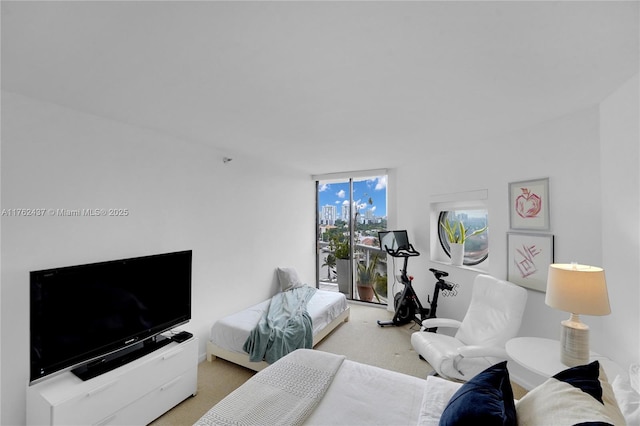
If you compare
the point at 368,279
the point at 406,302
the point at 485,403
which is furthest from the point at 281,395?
the point at 368,279

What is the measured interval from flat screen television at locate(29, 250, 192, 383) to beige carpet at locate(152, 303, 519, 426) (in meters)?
0.62

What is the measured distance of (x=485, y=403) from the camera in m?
1.12

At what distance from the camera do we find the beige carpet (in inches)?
92.0

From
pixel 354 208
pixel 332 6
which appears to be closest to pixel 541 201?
pixel 332 6

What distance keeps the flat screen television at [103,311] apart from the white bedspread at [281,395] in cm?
116

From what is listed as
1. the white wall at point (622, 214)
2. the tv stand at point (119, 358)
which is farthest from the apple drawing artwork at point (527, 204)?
the tv stand at point (119, 358)

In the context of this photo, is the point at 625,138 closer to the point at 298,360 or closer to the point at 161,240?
the point at 298,360

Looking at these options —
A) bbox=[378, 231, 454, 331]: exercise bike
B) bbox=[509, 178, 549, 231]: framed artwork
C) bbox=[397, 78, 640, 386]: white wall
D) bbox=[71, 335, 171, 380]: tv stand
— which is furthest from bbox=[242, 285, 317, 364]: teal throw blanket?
bbox=[509, 178, 549, 231]: framed artwork

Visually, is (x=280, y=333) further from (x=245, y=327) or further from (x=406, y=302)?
(x=406, y=302)

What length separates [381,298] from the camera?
200 inches

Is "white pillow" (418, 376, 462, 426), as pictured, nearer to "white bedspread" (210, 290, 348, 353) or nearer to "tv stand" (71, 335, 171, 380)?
"white bedspread" (210, 290, 348, 353)

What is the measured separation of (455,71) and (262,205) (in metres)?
3.15

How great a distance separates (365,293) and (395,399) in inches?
143

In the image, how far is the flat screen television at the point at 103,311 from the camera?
179 centimetres
